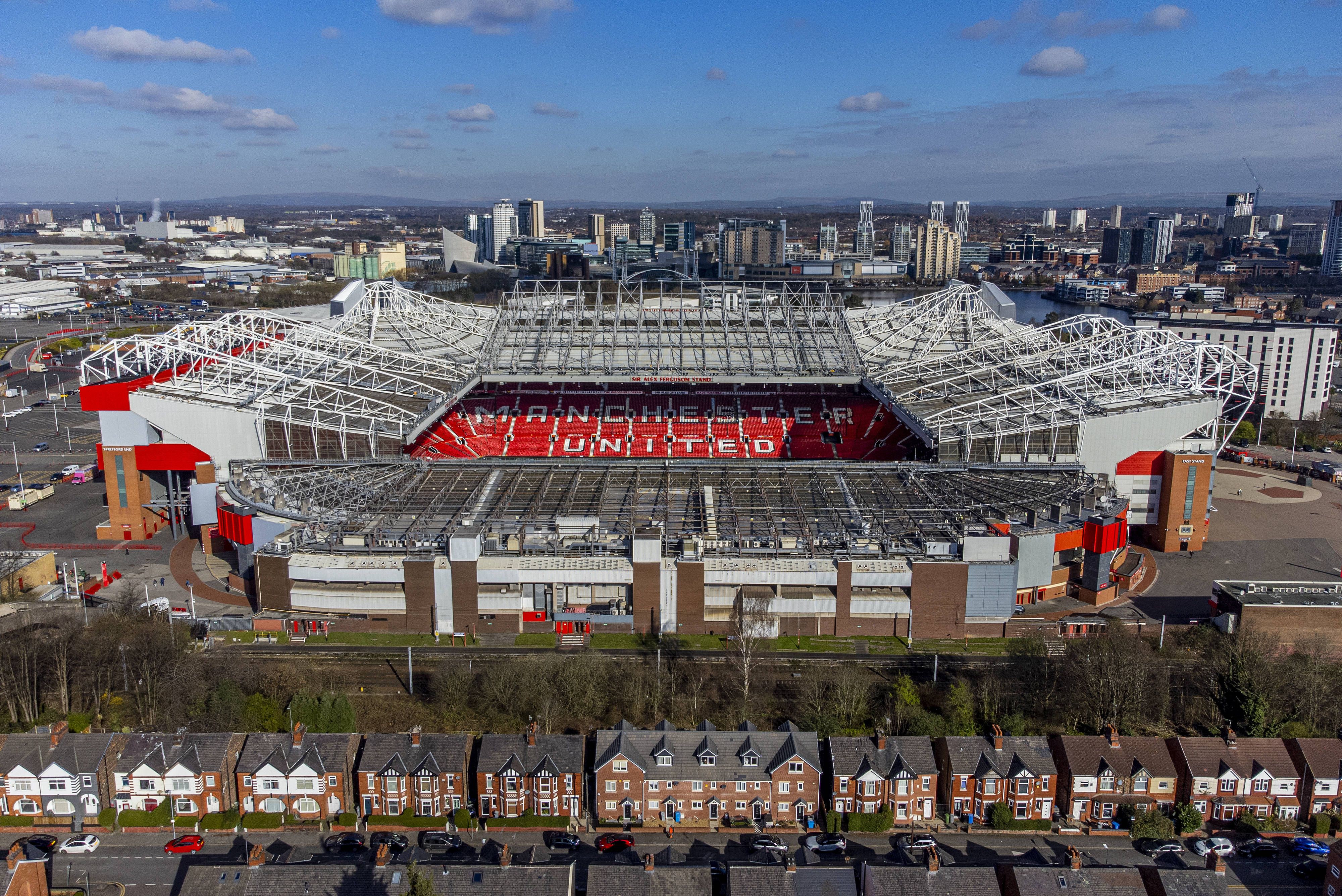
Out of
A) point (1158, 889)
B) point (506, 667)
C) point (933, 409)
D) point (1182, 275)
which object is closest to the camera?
point (1158, 889)

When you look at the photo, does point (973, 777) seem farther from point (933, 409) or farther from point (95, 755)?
point (933, 409)

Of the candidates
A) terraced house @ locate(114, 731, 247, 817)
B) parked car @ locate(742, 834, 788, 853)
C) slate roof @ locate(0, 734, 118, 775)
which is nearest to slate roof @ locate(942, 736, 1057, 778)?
parked car @ locate(742, 834, 788, 853)

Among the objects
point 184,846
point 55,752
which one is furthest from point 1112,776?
point 55,752

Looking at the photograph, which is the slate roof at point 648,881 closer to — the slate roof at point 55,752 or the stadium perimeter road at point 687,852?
A: the stadium perimeter road at point 687,852

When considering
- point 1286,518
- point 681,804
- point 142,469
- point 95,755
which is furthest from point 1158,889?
point 142,469

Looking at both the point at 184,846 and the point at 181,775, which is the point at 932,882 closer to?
the point at 184,846

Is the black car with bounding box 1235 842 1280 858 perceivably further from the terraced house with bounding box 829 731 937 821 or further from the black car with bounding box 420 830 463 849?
the black car with bounding box 420 830 463 849
